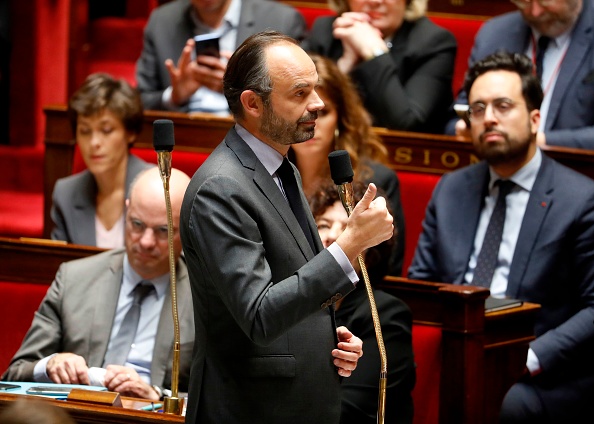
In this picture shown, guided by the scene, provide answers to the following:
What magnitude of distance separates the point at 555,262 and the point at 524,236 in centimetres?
7

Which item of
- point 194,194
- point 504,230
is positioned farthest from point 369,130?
point 194,194

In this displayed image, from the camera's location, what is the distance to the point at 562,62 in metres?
2.07

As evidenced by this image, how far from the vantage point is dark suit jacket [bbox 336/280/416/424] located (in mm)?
1348

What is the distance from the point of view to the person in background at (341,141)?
1797 mm

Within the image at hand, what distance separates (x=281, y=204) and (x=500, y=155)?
2.81 feet

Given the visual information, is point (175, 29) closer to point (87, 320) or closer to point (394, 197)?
point (394, 197)

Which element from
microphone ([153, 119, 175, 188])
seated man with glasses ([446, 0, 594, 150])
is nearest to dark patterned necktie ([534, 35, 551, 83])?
seated man with glasses ([446, 0, 594, 150])

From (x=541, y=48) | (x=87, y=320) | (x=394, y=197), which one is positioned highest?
(x=541, y=48)

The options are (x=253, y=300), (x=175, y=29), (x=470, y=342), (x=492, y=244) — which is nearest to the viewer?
(x=253, y=300)

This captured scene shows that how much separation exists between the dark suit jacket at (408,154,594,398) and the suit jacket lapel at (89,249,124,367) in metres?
0.57

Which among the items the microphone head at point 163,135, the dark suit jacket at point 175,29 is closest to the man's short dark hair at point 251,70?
the microphone head at point 163,135

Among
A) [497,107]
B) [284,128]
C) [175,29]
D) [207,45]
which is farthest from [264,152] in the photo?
[175,29]

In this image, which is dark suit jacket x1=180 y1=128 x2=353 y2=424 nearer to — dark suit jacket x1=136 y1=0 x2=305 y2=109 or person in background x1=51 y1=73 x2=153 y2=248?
person in background x1=51 y1=73 x2=153 y2=248

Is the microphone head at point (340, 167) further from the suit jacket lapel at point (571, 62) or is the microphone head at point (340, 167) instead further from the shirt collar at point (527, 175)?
the suit jacket lapel at point (571, 62)
